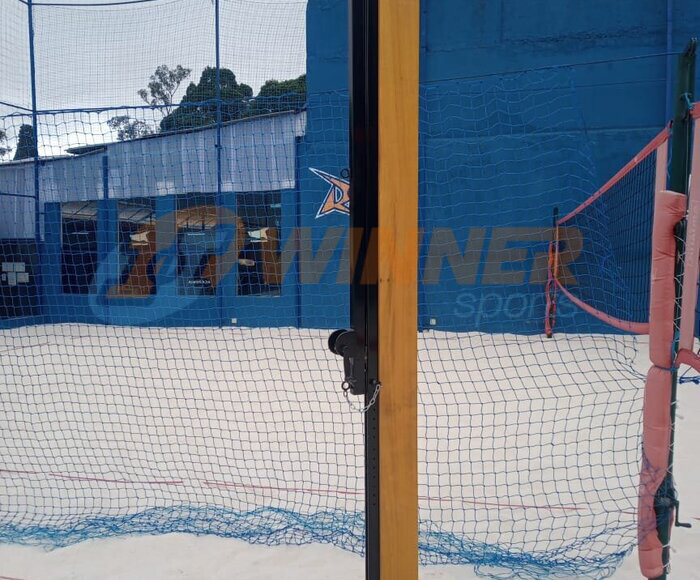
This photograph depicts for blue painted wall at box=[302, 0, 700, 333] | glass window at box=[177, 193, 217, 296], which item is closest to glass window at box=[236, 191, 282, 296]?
glass window at box=[177, 193, 217, 296]

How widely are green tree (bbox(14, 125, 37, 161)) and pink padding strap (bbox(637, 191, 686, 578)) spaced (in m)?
9.41

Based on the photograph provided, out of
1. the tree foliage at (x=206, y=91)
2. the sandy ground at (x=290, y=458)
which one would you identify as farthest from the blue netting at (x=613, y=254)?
the tree foliage at (x=206, y=91)

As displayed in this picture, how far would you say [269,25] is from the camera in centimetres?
863

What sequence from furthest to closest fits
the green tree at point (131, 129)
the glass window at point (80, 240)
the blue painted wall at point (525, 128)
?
the glass window at point (80, 240) < the blue painted wall at point (525, 128) < the green tree at point (131, 129)

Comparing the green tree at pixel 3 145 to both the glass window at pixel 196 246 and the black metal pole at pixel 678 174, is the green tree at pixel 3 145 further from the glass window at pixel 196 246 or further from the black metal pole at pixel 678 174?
the black metal pole at pixel 678 174

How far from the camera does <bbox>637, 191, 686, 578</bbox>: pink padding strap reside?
180 centimetres

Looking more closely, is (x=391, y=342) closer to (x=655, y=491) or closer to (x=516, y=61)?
(x=655, y=491)

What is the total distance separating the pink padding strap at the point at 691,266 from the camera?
1.77m

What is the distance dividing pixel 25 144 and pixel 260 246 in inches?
176

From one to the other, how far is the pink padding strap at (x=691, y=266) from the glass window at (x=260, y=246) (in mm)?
6454

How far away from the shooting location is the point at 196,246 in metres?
8.59

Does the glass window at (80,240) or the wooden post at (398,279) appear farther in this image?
the glass window at (80,240)

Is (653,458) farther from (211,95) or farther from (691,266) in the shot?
(211,95)

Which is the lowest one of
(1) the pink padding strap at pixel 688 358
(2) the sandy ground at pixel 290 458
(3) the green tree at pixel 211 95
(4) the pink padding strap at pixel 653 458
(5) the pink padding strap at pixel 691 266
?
(2) the sandy ground at pixel 290 458
